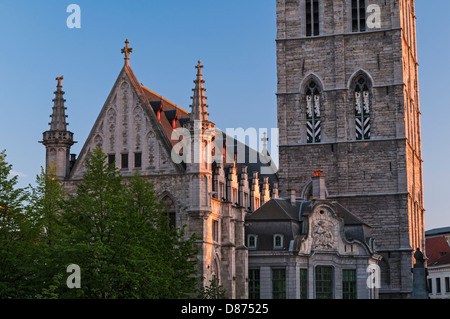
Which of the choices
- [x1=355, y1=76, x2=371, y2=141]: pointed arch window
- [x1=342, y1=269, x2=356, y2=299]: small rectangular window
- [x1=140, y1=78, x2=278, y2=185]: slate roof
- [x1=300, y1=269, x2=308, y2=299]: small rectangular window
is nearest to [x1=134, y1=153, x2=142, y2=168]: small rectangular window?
[x1=140, y1=78, x2=278, y2=185]: slate roof

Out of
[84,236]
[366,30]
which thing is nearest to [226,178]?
[366,30]

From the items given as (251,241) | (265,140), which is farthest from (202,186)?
(265,140)

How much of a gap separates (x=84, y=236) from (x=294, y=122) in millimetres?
31890

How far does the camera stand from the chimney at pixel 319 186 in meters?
61.5

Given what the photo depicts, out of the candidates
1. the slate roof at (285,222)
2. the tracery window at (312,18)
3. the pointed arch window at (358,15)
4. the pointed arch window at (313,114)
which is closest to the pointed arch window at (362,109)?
the pointed arch window at (313,114)

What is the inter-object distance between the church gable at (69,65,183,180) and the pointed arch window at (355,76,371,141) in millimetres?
18429

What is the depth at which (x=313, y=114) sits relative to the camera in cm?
6862

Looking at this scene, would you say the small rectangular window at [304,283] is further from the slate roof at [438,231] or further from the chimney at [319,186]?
the slate roof at [438,231]

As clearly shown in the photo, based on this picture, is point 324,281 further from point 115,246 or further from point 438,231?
point 438,231

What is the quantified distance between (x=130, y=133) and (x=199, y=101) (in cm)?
453

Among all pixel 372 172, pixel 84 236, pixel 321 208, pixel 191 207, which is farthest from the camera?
pixel 372 172

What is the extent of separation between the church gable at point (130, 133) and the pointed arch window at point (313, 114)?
663 inches

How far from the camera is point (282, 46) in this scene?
228 ft
